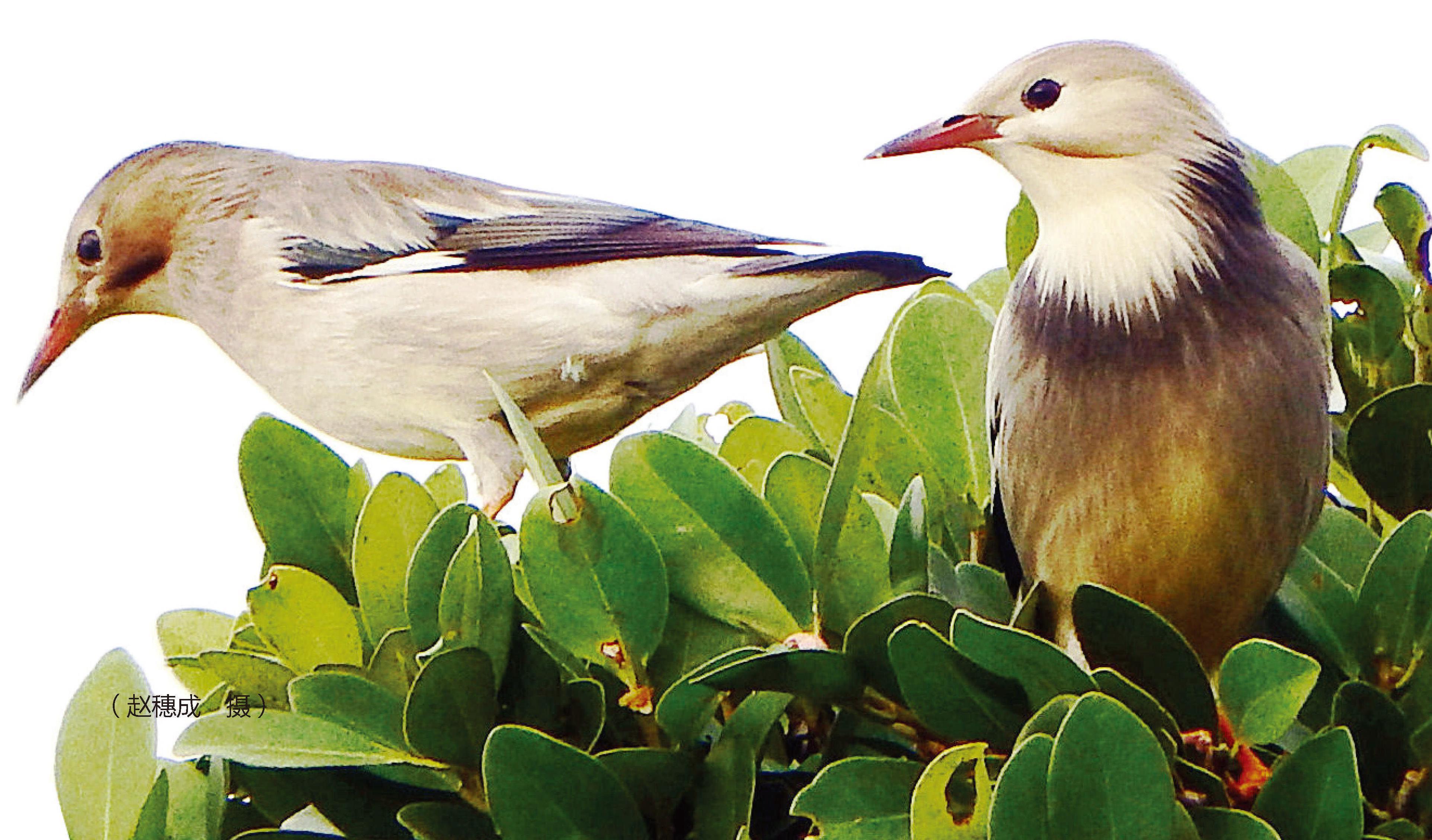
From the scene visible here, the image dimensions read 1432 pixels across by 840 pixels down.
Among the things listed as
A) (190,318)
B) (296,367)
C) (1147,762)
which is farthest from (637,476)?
(190,318)

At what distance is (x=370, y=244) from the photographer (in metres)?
0.96

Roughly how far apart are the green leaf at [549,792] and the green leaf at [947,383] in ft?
0.84

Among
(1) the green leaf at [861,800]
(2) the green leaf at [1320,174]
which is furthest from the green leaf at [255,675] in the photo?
(2) the green leaf at [1320,174]

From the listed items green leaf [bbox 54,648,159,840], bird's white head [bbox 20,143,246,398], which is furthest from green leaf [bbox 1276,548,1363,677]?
bird's white head [bbox 20,143,246,398]

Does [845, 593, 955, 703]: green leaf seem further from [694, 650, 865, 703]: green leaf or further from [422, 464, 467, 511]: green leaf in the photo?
[422, 464, 467, 511]: green leaf

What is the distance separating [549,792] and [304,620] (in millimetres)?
157

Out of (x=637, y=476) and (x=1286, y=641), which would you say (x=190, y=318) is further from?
(x=1286, y=641)

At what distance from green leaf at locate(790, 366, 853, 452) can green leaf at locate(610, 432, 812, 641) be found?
151 millimetres

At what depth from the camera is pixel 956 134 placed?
646 mm

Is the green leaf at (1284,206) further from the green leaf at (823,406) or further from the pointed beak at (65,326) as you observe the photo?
the pointed beak at (65,326)

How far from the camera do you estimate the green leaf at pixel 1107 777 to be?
0.46 metres

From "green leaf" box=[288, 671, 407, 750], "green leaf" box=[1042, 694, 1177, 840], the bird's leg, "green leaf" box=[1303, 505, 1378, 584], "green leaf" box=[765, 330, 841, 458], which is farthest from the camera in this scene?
the bird's leg

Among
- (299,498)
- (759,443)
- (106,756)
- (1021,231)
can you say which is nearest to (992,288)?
(1021,231)

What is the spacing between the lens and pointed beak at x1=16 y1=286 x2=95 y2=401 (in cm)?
93
